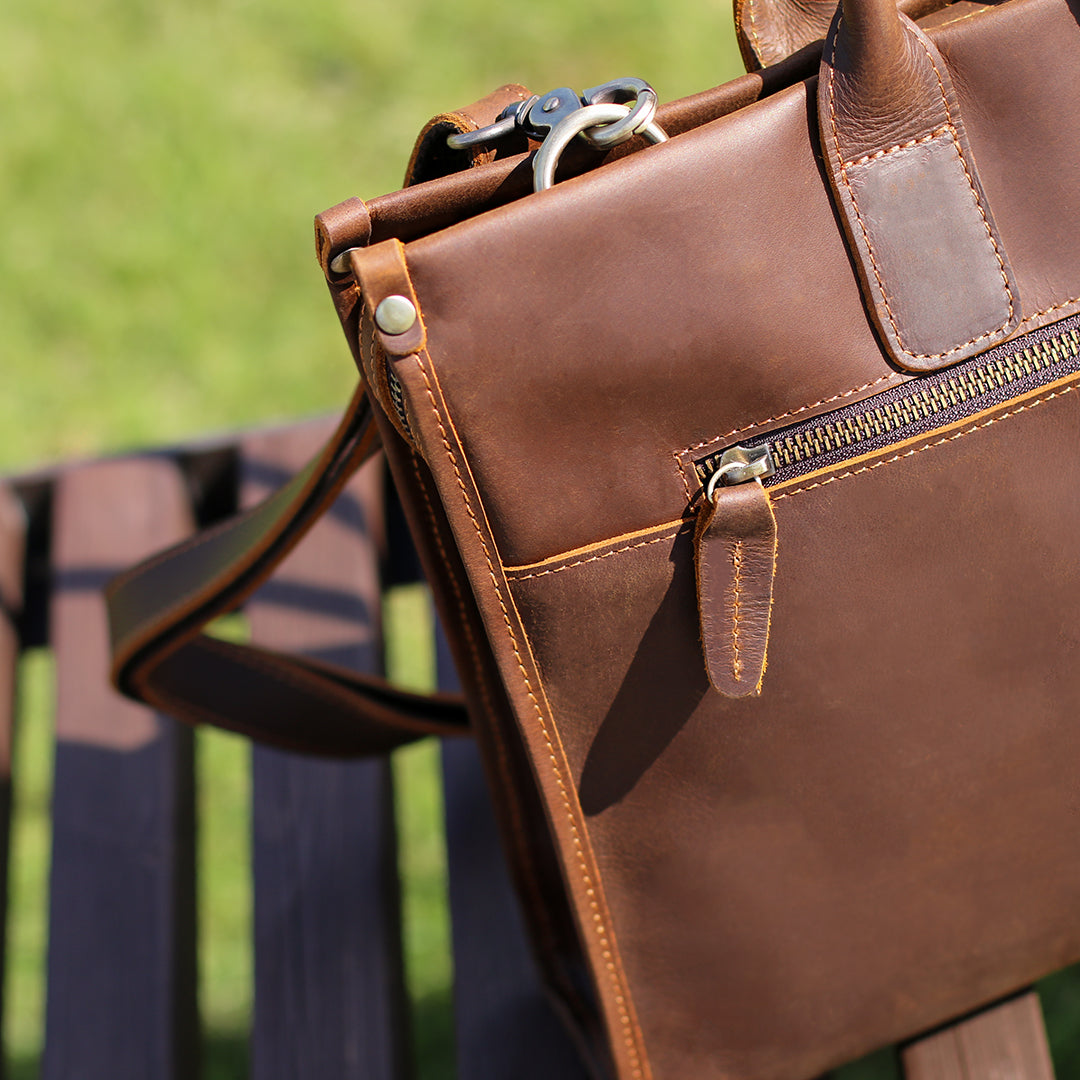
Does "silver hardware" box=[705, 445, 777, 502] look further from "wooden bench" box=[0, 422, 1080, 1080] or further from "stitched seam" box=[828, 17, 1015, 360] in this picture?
"wooden bench" box=[0, 422, 1080, 1080]

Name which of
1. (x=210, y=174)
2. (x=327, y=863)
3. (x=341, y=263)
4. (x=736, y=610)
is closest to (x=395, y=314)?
(x=341, y=263)

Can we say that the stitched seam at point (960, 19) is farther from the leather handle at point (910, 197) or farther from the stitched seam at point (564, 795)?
the stitched seam at point (564, 795)

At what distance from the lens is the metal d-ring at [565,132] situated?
701mm

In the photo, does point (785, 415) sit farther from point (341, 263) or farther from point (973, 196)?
point (341, 263)

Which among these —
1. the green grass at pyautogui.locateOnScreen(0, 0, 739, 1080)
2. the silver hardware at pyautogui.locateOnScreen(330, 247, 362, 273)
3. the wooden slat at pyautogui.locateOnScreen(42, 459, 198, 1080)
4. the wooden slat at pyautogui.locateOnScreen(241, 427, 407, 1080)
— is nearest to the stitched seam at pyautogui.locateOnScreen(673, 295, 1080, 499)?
the silver hardware at pyautogui.locateOnScreen(330, 247, 362, 273)

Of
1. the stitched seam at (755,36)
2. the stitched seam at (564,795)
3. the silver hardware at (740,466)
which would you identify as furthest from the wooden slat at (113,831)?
the stitched seam at (755,36)

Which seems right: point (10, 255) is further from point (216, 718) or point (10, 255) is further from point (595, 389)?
point (595, 389)

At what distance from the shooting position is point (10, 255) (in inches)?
89.9

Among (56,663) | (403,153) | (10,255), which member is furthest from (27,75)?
(56,663)

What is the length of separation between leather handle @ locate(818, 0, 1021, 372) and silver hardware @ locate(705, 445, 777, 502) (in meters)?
0.10

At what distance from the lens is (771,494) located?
74 centimetres

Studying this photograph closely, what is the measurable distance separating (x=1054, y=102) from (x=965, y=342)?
0.54ft

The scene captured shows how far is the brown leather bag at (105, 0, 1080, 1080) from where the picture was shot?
2.28 ft

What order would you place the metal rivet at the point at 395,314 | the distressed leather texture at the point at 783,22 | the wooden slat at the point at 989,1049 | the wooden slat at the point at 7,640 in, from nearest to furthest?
the metal rivet at the point at 395,314 → the distressed leather texture at the point at 783,22 → the wooden slat at the point at 989,1049 → the wooden slat at the point at 7,640
